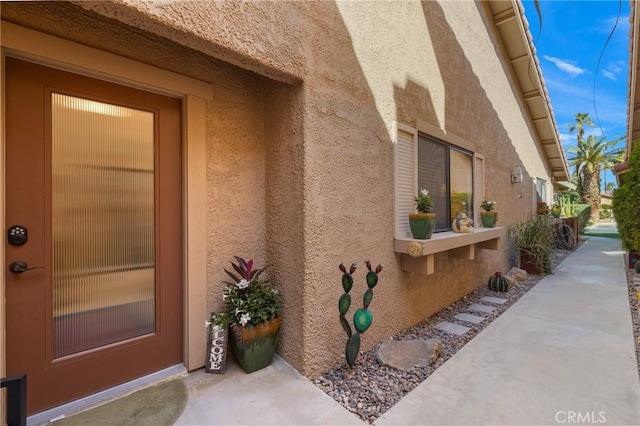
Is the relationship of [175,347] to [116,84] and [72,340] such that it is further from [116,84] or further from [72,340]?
[116,84]

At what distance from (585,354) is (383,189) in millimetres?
3297

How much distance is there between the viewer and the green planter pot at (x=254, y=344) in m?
3.07

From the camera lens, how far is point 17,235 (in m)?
2.34

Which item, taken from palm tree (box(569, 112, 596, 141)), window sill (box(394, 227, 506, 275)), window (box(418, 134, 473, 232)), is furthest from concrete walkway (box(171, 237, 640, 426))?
palm tree (box(569, 112, 596, 141))

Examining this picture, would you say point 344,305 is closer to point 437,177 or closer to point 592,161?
point 437,177

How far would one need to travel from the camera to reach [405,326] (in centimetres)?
441

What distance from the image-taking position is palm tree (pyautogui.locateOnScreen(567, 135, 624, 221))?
2372 centimetres

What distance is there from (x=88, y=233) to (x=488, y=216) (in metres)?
7.17

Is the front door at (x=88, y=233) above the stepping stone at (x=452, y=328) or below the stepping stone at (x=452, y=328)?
above

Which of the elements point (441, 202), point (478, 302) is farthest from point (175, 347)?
point (478, 302)

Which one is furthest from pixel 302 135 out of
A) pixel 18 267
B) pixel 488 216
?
pixel 488 216

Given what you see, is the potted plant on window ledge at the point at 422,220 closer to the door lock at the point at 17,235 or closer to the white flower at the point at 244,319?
the white flower at the point at 244,319

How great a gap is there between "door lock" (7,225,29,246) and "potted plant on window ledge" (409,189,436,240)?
420 centimetres
